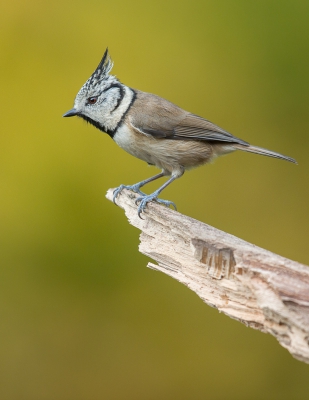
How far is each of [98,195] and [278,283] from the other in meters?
2.36

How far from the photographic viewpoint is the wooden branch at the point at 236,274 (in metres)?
1.86

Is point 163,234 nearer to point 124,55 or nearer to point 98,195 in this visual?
point 98,195

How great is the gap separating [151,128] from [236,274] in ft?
4.42

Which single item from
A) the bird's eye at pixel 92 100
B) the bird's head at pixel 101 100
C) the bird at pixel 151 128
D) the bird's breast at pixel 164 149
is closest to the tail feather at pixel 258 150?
the bird at pixel 151 128

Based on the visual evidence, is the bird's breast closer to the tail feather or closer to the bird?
the bird

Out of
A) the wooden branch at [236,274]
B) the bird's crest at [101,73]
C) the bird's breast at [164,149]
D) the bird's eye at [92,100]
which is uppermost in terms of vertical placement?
the bird's crest at [101,73]

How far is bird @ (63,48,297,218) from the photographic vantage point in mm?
3180

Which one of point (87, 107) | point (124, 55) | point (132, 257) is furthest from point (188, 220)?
point (124, 55)

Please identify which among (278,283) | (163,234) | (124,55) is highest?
(124,55)

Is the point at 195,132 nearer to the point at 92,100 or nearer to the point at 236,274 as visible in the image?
the point at 92,100

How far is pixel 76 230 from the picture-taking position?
13.3 ft

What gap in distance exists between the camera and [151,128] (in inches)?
125

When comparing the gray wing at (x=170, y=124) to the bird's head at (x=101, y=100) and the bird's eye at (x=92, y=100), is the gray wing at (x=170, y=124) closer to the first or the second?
the bird's head at (x=101, y=100)

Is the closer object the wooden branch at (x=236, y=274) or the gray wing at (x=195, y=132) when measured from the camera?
the wooden branch at (x=236, y=274)
